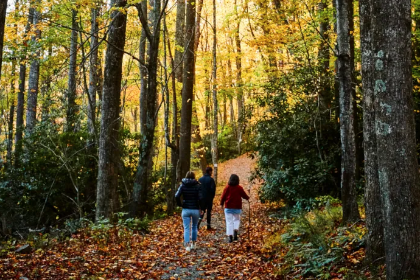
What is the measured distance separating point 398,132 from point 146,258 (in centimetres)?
604

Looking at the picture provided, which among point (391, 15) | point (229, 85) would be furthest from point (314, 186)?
point (229, 85)

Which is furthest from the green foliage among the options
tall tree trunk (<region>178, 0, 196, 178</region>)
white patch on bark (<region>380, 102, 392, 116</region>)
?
tall tree trunk (<region>178, 0, 196, 178</region>)

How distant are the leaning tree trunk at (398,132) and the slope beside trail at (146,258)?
9.76ft

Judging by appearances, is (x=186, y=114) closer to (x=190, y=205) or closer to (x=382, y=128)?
(x=190, y=205)

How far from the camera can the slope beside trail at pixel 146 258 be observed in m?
6.92

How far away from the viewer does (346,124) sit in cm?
830

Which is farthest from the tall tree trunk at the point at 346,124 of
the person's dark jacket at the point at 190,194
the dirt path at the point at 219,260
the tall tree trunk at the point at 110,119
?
the tall tree trunk at the point at 110,119

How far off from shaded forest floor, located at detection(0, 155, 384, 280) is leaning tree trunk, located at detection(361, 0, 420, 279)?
1.18 m

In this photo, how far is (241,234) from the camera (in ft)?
37.7

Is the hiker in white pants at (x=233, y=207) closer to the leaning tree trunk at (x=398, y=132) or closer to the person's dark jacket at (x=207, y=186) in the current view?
the person's dark jacket at (x=207, y=186)

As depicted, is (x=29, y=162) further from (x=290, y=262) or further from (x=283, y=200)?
(x=290, y=262)

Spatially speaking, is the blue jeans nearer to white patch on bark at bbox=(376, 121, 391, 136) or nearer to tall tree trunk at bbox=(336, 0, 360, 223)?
tall tree trunk at bbox=(336, 0, 360, 223)

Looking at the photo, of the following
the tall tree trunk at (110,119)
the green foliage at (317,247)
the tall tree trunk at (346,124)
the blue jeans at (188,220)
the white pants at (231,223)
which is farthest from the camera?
the tall tree trunk at (110,119)

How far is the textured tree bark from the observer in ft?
14.1
